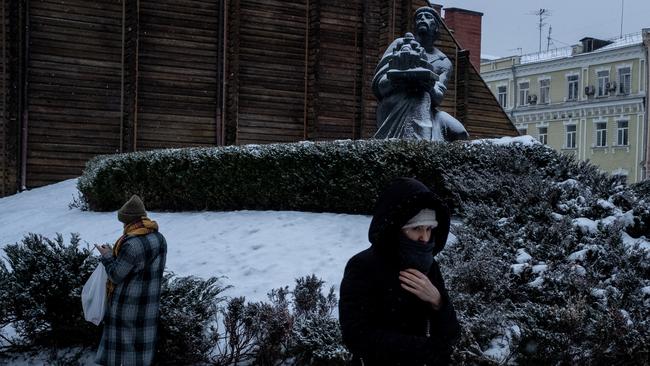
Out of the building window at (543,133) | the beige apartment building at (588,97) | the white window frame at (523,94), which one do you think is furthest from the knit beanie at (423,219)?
the white window frame at (523,94)

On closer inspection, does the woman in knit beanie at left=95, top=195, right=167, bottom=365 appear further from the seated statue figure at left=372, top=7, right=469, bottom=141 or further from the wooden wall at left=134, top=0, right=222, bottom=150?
the wooden wall at left=134, top=0, right=222, bottom=150

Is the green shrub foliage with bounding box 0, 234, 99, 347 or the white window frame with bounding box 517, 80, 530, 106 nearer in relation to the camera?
the green shrub foliage with bounding box 0, 234, 99, 347

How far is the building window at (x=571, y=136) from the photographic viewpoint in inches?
1833

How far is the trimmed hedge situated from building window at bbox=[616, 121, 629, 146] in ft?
124

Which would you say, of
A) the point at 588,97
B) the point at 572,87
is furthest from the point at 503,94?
the point at 588,97

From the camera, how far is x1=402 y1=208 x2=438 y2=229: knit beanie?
313cm

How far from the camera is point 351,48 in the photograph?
22.6 meters

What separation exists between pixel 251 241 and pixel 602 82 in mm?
41316

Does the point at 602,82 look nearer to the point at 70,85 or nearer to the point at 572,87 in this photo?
the point at 572,87

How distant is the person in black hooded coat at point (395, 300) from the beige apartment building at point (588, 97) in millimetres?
43542

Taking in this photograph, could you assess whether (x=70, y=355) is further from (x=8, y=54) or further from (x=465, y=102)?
(x=465, y=102)

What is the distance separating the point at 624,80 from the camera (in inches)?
1736

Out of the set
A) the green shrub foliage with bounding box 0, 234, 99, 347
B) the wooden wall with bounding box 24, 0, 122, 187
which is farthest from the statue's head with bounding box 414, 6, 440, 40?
the wooden wall with bounding box 24, 0, 122, 187

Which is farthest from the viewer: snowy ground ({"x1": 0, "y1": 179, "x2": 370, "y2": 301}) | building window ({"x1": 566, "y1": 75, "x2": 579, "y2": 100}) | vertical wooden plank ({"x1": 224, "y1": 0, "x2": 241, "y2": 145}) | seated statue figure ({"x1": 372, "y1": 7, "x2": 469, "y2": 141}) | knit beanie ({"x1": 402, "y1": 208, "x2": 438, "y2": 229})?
building window ({"x1": 566, "y1": 75, "x2": 579, "y2": 100})
